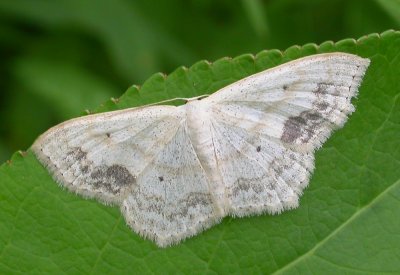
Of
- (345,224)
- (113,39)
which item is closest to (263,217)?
(345,224)

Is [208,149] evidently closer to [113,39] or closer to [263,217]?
[263,217]

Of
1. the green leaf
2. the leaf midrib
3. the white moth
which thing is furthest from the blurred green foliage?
the leaf midrib

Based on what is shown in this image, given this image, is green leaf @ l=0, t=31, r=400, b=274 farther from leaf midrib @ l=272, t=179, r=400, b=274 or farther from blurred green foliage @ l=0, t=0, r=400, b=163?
blurred green foliage @ l=0, t=0, r=400, b=163

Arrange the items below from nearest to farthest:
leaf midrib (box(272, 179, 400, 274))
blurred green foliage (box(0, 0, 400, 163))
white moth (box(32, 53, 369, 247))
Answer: leaf midrib (box(272, 179, 400, 274)), white moth (box(32, 53, 369, 247)), blurred green foliage (box(0, 0, 400, 163))

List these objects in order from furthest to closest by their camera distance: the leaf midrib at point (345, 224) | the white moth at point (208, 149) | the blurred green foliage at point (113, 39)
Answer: the blurred green foliage at point (113, 39), the white moth at point (208, 149), the leaf midrib at point (345, 224)

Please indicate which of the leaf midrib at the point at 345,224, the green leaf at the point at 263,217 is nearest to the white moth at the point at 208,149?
the green leaf at the point at 263,217

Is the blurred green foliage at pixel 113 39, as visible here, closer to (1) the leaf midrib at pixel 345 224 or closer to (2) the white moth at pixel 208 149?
(2) the white moth at pixel 208 149
